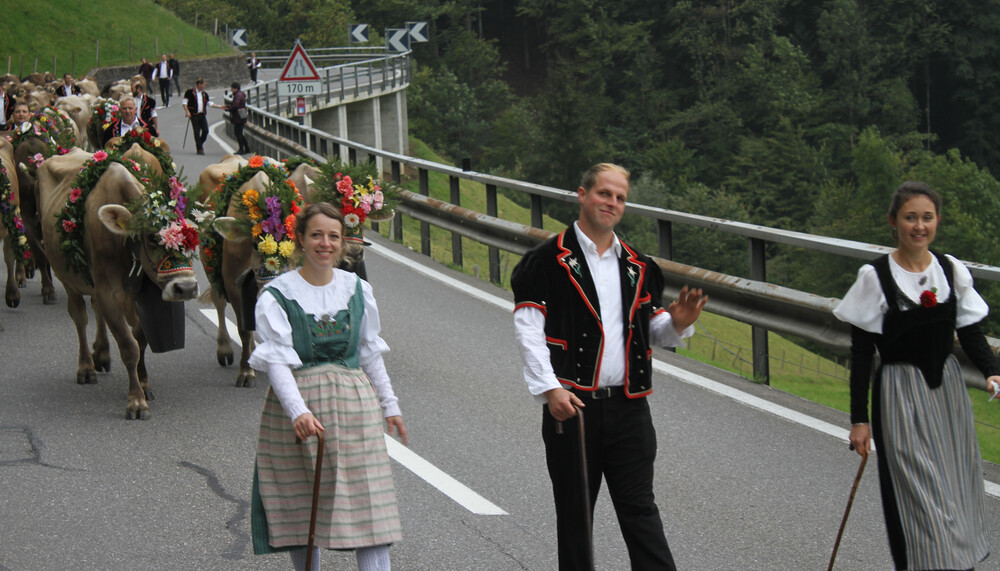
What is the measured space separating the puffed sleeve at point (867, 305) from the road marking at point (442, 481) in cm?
213

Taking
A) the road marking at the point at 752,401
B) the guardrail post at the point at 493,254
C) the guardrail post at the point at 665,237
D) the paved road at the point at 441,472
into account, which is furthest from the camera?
the guardrail post at the point at 493,254

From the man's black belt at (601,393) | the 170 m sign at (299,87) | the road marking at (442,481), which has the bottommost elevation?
the road marking at (442,481)

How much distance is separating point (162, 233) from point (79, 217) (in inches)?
43.8

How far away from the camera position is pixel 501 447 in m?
7.55

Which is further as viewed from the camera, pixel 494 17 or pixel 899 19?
pixel 494 17

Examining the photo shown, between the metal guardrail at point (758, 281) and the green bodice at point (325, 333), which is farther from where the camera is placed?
the metal guardrail at point (758, 281)

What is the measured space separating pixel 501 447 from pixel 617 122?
330ft

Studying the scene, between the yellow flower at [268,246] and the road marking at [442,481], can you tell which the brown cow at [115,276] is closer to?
the yellow flower at [268,246]

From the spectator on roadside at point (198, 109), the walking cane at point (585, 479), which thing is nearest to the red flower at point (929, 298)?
the walking cane at point (585, 479)

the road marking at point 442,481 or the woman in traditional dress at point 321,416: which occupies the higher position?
the woman in traditional dress at point 321,416

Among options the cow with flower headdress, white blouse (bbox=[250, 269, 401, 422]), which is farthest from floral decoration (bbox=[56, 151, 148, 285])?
white blouse (bbox=[250, 269, 401, 422])

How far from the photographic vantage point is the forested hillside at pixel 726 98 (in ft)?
282

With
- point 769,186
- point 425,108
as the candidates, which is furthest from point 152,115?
point 425,108

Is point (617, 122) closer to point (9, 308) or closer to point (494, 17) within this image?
point (494, 17)
